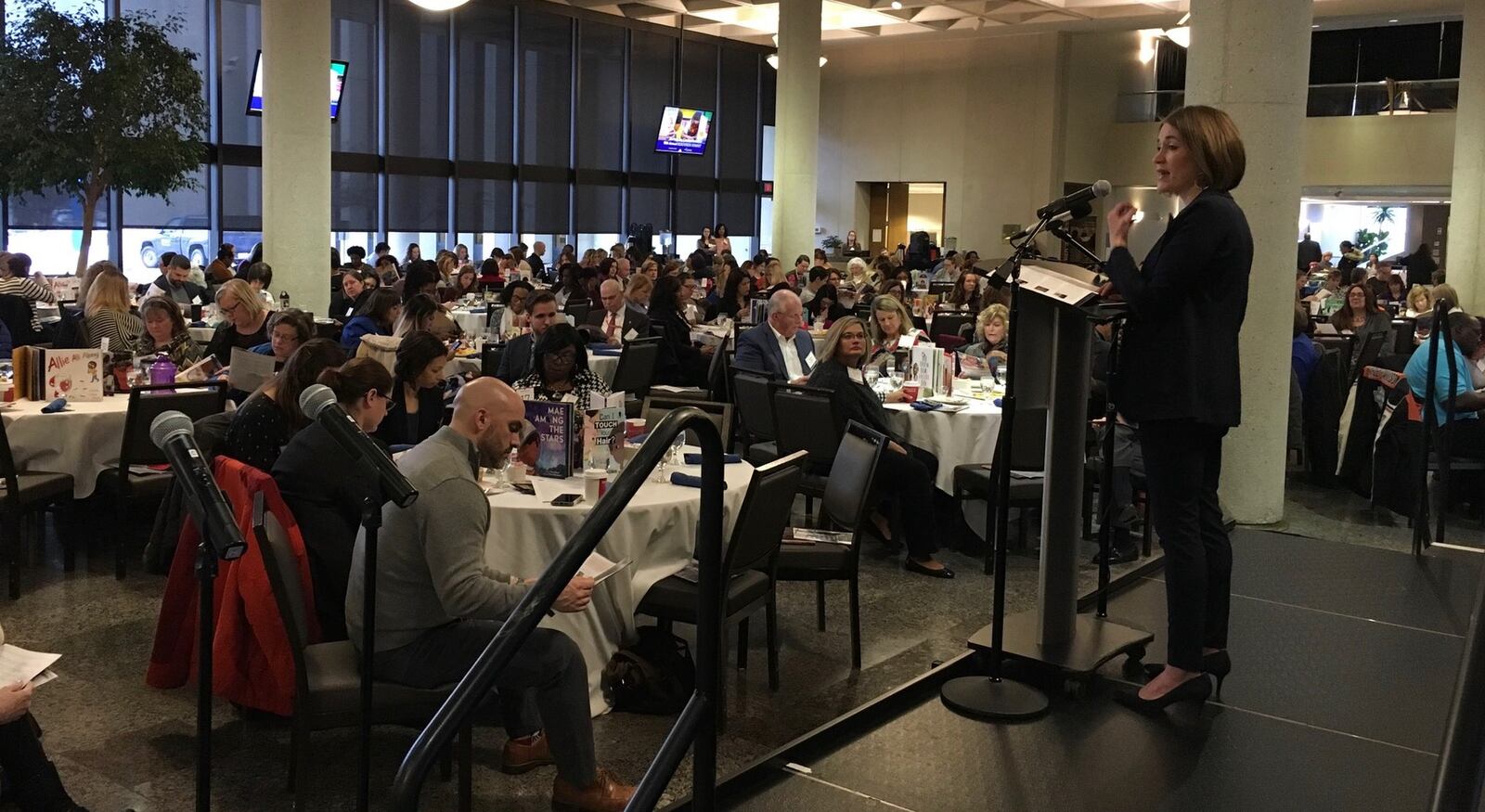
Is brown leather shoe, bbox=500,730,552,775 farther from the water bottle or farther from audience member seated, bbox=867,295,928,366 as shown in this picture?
audience member seated, bbox=867,295,928,366

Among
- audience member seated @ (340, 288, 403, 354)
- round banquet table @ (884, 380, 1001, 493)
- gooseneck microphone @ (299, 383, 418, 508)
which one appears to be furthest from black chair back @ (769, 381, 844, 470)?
gooseneck microphone @ (299, 383, 418, 508)

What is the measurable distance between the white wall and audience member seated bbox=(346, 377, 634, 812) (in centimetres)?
2144

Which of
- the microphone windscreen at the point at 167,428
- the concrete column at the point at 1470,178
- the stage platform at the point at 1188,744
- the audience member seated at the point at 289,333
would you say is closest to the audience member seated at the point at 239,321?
the audience member seated at the point at 289,333

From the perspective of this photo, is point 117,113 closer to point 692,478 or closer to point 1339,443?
point 692,478

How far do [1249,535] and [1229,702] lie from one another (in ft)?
8.78

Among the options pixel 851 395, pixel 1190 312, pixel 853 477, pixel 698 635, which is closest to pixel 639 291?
pixel 851 395

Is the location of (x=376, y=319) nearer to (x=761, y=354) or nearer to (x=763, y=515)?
(x=761, y=354)

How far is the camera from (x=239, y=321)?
7348 mm

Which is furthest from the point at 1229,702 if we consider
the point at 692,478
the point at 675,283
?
the point at 675,283

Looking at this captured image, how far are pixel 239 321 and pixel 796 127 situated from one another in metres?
12.0

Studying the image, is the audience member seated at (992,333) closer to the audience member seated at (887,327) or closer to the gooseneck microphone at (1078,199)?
the audience member seated at (887,327)

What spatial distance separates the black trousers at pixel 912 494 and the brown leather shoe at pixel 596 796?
2.97m

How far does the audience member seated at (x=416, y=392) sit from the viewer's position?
18.1ft

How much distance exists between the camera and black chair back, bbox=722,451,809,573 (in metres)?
4.20
